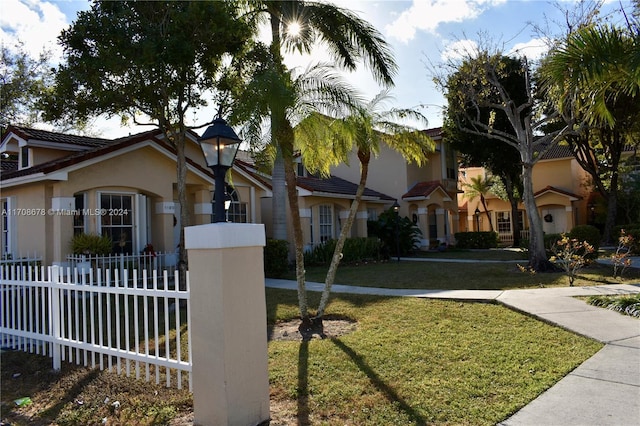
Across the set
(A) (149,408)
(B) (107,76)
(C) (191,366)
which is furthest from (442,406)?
(B) (107,76)

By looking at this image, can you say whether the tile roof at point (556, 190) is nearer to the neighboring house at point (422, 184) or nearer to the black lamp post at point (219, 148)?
the neighboring house at point (422, 184)

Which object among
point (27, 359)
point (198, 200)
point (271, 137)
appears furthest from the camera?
point (198, 200)

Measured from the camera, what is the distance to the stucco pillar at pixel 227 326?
4.00 meters

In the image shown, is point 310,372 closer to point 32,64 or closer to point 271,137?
point 271,137

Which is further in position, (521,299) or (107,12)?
(107,12)

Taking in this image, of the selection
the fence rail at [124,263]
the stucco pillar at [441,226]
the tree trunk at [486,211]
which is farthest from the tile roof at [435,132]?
the fence rail at [124,263]

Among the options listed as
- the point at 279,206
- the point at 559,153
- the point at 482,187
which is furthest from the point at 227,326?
the point at 482,187

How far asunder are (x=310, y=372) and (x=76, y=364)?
10.7 feet

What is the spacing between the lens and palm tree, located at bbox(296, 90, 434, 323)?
294 inches

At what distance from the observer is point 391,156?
26.2 meters

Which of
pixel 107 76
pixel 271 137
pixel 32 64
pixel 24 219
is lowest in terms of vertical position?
pixel 24 219

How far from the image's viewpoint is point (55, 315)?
622cm

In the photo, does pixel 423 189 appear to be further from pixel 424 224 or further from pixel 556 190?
pixel 556 190

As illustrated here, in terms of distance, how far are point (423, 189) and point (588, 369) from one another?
67.5 feet
